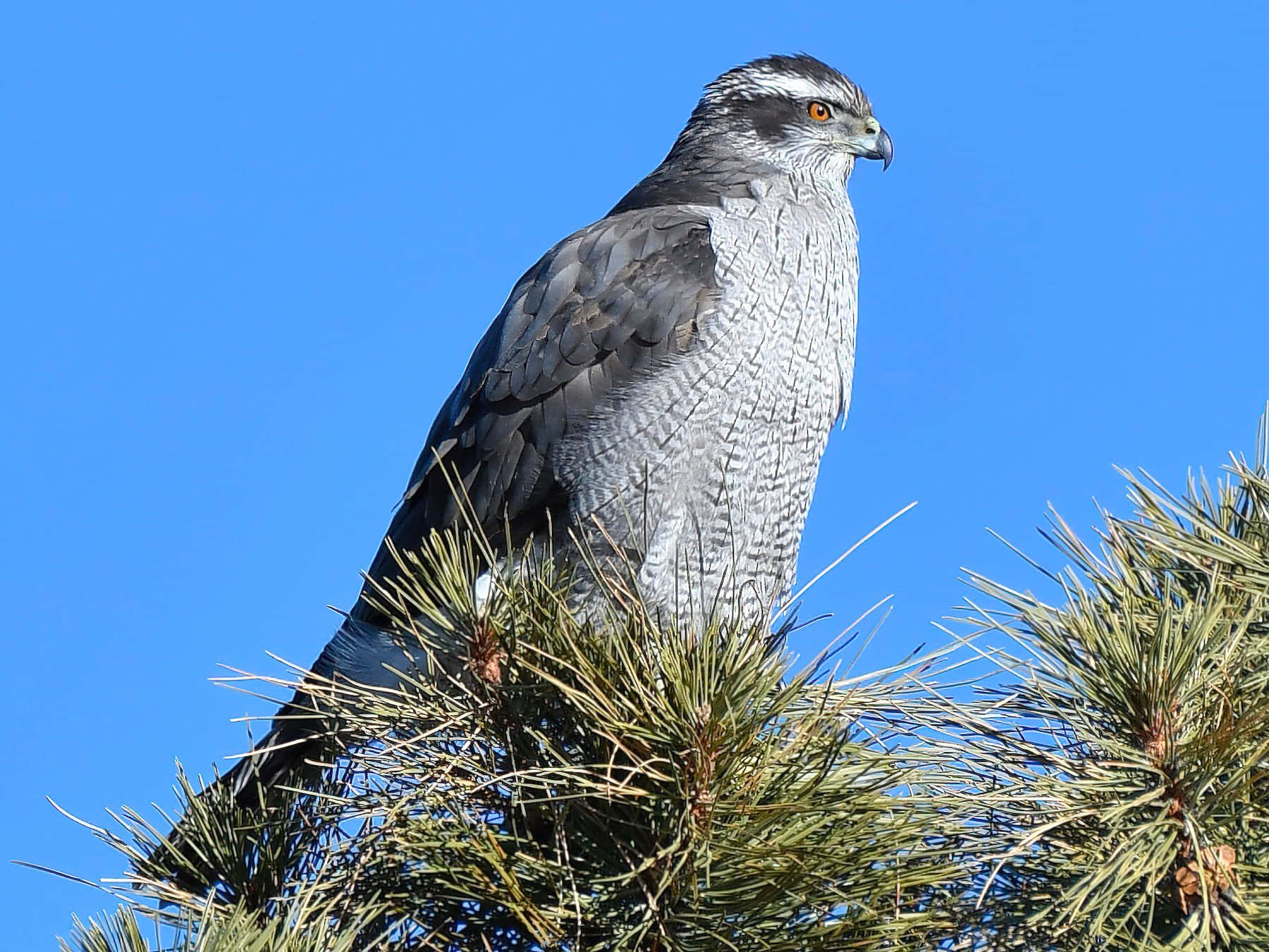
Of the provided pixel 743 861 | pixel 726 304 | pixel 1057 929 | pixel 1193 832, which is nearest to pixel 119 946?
pixel 743 861

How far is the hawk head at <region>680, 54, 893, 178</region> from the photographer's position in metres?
A: 5.73

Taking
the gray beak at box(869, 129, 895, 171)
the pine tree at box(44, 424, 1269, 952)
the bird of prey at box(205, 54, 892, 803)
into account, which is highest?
the gray beak at box(869, 129, 895, 171)

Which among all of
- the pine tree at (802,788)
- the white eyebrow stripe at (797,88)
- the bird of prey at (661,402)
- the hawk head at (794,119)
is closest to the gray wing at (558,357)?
the bird of prey at (661,402)

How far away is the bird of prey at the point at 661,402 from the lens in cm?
455

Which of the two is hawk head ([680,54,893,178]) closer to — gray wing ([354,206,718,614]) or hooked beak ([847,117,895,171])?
hooked beak ([847,117,895,171])

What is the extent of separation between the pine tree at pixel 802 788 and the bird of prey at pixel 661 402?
1402 mm

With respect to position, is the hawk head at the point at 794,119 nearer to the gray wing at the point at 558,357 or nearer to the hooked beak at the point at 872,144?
the hooked beak at the point at 872,144

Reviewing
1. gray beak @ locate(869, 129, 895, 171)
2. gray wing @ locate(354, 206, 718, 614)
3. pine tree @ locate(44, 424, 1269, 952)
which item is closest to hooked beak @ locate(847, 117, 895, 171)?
gray beak @ locate(869, 129, 895, 171)

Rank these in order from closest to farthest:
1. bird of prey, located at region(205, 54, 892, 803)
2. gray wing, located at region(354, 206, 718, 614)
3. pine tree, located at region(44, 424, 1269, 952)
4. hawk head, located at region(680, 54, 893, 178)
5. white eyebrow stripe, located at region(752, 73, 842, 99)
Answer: pine tree, located at region(44, 424, 1269, 952)
bird of prey, located at region(205, 54, 892, 803)
gray wing, located at region(354, 206, 718, 614)
hawk head, located at region(680, 54, 893, 178)
white eyebrow stripe, located at region(752, 73, 842, 99)

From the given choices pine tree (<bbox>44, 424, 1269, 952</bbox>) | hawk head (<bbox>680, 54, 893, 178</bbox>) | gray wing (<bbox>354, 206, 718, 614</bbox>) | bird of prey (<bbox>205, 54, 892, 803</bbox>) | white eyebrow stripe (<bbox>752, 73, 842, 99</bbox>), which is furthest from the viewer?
white eyebrow stripe (<bbox>752, 73, 842, 99</bbox>)

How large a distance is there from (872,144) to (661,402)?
1.98 meters

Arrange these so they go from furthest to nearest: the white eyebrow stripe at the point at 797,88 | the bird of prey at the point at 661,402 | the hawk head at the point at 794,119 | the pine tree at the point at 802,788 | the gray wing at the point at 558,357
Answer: the white eyebrow stripe at the point at 797,88, the hawk head at the point at 794,119, the gray wing at the point at 558,357, the bird of prey at the point at 661,402, the pine tree at the point at 802,788

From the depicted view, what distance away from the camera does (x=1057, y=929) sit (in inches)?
91.0

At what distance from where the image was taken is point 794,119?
5793mm
